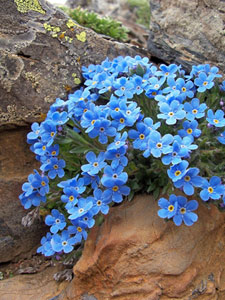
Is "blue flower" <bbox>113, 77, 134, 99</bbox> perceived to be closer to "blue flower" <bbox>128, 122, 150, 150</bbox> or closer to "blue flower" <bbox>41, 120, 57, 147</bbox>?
"blue flower" <bbox>128, 122, 150, 150</bbox>

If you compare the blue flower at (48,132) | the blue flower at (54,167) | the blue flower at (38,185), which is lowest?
the blue flower at (38,185)

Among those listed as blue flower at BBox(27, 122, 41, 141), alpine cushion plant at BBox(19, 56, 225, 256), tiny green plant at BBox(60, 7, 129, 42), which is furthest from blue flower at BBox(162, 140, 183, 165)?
tiny green plant at BBox(60, 7, 129, 42)

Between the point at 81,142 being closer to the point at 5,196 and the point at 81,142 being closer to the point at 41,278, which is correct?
the point at 5,196

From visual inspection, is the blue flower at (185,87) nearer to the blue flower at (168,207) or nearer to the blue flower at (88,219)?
the blue flower at (168,207)

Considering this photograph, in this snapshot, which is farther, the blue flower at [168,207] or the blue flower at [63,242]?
the blue flower at [63,242]

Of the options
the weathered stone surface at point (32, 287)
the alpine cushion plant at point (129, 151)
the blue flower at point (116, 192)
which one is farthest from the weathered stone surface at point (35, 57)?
the weathered stone surface at point (32, 287)

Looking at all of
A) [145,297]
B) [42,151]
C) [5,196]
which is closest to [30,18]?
[42,151]

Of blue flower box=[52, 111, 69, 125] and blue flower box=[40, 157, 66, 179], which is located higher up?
blue flower box=[52, 111, 69, 125]
